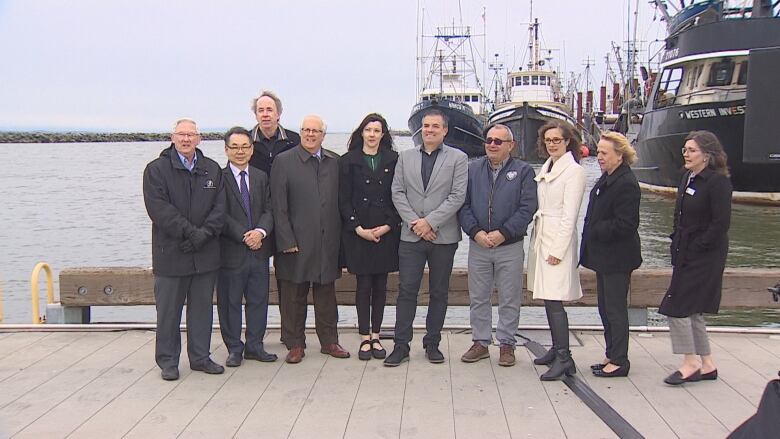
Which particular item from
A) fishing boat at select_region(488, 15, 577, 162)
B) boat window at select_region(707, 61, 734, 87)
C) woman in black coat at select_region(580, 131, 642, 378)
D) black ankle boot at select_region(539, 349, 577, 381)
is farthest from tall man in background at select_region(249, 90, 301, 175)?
fishing boat at select_region(488, 15, 577, 162)

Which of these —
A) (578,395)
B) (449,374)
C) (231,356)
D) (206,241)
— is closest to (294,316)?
(231,356)

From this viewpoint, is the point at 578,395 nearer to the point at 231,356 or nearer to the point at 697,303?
the point at 697,303

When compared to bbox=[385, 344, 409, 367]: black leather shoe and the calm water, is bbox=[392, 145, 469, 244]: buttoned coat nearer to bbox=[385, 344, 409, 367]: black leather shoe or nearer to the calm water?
bbox=[385, 344, 409, 367]: black leather shoe

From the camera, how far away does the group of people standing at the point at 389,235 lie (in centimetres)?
471

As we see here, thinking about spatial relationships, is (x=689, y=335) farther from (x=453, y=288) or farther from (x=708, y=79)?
(x=708, y=79)

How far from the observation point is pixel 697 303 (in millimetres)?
4504

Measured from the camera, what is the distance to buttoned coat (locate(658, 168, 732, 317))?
4.40 m

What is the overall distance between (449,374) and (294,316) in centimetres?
118

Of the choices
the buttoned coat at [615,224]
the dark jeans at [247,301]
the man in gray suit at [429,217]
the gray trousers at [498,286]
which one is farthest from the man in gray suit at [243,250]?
the buttoned coat at [615,224]

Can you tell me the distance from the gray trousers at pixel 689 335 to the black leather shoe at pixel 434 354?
1511 mm

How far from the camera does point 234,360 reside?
5.04 meters

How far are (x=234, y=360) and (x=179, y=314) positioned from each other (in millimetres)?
489

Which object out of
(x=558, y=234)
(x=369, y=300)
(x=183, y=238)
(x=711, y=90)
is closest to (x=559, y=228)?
(x=558, y=234)

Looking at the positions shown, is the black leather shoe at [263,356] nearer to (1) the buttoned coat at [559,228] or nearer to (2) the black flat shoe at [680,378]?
(1) the buttoned coat at [559,228]
